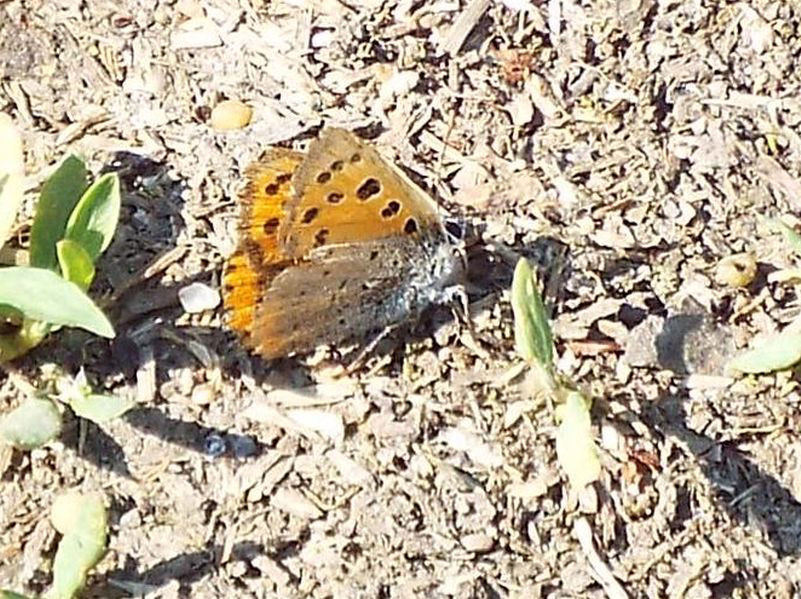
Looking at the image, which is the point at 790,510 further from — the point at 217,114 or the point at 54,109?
the point at 54,109

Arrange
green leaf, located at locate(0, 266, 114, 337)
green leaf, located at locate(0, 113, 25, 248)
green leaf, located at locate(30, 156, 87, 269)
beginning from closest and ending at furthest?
green leaf, located at locate(0, 266, 114, 337) < green leaf, located at locate(0, 113, 25, 248) < green leaf, located at locate(30, 156, 87, 269)

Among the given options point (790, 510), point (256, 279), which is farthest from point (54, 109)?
point (790, 510)

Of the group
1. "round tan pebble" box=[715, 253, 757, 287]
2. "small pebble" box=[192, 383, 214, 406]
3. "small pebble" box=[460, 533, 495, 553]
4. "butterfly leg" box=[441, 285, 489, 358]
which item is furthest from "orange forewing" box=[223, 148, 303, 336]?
"round tan pebble" box=[715, 253, 757, 287]

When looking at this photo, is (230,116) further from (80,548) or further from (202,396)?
(80,548)

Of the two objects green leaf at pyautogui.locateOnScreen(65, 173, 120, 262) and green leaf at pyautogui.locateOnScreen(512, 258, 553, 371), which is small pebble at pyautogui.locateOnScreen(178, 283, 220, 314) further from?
green leaf at pyautogui.locateOnScreen(512, 258, 553, 371)

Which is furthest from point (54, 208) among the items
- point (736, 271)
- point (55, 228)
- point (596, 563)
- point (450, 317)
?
point (736, 271)

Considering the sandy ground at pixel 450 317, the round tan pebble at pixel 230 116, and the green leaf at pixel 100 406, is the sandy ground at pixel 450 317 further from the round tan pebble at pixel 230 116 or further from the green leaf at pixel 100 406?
the green leaf at pixel 100 406
